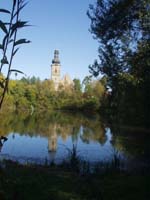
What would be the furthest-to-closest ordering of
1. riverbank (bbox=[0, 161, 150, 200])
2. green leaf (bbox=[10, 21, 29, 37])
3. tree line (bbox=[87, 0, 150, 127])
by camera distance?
tree line (bbox=[87, 0, 150, 127])
riverbank (bbox=[0, 161, 150, 200])
green leaf (bbox=[10, 21, 29, 37])

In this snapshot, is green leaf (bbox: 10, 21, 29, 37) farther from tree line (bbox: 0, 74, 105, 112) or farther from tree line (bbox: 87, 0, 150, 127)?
tree line (bbox: 0, 74, 105, 112)

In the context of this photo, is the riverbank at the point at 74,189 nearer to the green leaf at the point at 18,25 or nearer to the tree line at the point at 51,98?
the green leaf at the point at 18,25

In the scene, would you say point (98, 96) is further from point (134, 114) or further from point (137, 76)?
point (137, 76)

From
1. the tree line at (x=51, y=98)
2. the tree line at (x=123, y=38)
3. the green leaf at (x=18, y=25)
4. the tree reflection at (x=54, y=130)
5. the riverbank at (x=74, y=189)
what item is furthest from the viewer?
the tree line at (x=51, y=98)

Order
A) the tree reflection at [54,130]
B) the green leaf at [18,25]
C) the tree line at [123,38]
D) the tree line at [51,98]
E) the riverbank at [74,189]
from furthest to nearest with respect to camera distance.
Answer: the tree line at [51,98], the tree reflection at [54,130], the tree line at [123,38], the riverbank at [74,189], the green leaf at [18,25]

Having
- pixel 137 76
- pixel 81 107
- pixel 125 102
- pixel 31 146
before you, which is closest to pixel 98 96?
pixel 81 107

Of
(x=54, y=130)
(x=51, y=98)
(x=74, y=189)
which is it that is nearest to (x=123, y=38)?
(x=74, y=189)

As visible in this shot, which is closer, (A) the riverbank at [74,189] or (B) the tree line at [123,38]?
(A) the riverbank at [74,189]

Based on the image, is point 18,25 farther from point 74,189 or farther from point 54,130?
point 54,130

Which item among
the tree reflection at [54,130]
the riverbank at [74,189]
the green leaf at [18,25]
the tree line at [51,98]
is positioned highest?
the tree line at [51,98]

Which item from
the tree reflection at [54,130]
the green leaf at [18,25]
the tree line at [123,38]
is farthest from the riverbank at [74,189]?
the tree reflection at [54,130]

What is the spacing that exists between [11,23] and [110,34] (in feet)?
36.2

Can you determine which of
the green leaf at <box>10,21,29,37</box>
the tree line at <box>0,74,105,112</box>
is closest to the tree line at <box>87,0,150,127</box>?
the green leaf at <box>10,21,29,37</box>

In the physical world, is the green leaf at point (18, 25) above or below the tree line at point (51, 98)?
below
